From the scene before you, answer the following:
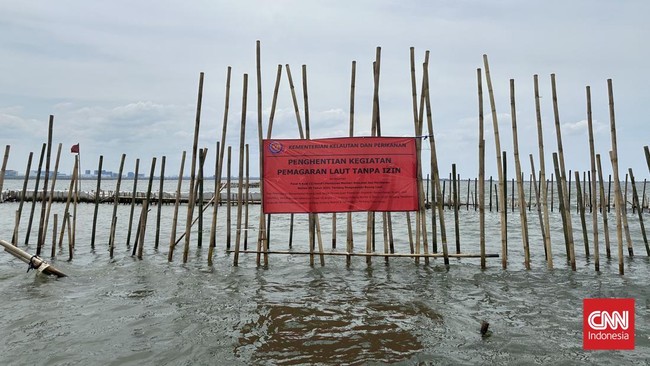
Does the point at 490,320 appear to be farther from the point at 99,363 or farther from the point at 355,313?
the point at 99,363

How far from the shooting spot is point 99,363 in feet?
14.1

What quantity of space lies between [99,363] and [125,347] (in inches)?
15.5

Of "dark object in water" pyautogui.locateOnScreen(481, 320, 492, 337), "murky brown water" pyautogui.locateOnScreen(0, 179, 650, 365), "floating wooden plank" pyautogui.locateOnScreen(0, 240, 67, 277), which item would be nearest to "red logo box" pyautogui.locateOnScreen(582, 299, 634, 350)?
"murky brown water" pyautogui.locateOnScreen(0, 179, 650, 365)

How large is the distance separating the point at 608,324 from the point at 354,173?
4.12 metres

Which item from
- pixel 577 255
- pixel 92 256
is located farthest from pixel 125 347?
pixel 577 255

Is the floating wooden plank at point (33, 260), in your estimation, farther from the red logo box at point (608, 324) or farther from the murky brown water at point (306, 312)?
the red logo box at point (608, 324)

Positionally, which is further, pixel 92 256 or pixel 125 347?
pixel 92 256

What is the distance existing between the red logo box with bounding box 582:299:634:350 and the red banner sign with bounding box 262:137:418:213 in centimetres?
303

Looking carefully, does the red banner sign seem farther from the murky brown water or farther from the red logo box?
the red logo box

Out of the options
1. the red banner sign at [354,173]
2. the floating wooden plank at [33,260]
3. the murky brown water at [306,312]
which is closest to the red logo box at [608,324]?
the murky brown water at [306,312]

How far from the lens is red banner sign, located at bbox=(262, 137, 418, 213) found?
24.6 ft

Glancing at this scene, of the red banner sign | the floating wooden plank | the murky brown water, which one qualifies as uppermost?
the red banner sign

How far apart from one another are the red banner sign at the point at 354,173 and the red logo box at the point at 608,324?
3029mm

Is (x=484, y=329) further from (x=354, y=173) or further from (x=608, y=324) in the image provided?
(x=354, y=173)
